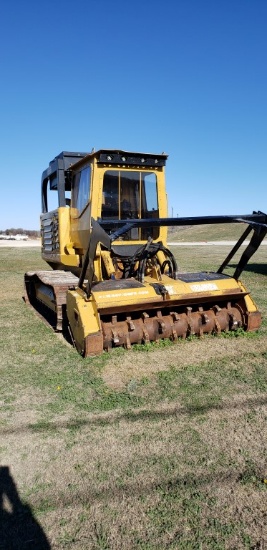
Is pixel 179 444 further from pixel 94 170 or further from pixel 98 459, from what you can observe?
pixel 94 170

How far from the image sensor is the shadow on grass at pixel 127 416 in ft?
11.5

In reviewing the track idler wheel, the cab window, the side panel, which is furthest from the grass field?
the cab window

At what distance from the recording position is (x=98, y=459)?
307cm

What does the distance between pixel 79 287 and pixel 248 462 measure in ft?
10.9

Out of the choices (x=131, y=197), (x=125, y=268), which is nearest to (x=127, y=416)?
(x=125, y=268)

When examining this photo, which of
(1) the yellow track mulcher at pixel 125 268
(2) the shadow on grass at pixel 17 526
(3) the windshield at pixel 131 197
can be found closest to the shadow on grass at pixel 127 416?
(2) the shadow on grass at pixel 17 526

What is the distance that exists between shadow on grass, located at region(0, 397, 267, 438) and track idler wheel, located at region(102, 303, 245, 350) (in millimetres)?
1415

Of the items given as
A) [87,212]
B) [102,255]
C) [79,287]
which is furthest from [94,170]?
[79,287]

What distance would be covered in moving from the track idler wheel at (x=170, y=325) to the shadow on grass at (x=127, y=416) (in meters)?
1.41

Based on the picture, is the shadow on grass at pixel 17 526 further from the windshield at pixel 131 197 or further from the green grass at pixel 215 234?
the green grass at pixel 215 234

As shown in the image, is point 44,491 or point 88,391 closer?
point 44,491

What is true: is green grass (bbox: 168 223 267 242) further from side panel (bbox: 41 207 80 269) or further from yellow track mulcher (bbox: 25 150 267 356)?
yellow track mulcher (bbox: 25 150 267 356)

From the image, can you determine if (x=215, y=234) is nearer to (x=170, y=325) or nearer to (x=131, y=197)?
(x=131, y=197)

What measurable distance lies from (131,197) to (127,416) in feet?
12.4
